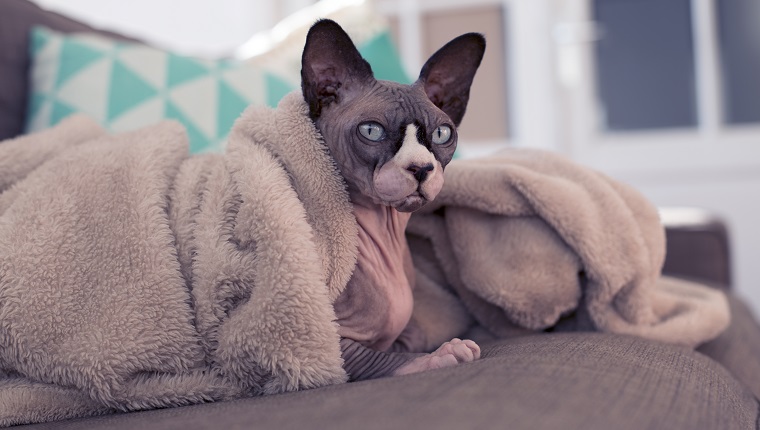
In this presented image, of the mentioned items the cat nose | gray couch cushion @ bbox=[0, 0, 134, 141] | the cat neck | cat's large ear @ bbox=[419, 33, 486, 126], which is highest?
gray couch cushion @ bbox=[0, 0, 134, 141]

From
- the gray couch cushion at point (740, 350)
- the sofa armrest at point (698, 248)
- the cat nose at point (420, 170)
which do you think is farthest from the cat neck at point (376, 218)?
the sofa armrest at point (698, 248)

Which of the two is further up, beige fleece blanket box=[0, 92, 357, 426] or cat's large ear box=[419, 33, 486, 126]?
cat's large ear box=[419, 33, 486, 126]

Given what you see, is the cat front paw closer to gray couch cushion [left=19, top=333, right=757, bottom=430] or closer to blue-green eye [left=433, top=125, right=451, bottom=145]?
gray couch cushion [left=19, top=333, right=757, bottom=430]

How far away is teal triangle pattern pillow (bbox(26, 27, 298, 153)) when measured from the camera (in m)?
1.18

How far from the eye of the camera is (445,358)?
26.8 inches

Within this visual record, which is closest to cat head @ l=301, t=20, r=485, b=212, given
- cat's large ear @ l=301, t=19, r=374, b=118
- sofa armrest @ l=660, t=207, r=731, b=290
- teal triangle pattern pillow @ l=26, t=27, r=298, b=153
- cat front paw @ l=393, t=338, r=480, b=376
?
cat's large ear @ l=301, t=19, r=374, b=118

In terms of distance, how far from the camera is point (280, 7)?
2385 mm

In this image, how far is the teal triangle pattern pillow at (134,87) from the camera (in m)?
1.18

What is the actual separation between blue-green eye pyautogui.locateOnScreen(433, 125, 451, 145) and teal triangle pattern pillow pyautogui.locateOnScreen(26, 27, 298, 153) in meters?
0.56

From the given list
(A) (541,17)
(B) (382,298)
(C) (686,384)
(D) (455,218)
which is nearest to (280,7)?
(A) (541,17)

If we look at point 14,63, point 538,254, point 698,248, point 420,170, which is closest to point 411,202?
point 420,170

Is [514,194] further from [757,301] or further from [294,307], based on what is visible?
[757,301]

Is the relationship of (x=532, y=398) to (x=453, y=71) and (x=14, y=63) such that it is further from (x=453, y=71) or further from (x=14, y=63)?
(x=14, y=63)

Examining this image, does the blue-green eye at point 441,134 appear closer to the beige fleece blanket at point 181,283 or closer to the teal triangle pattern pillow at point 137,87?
the beige fleece blanket at point 181,283
